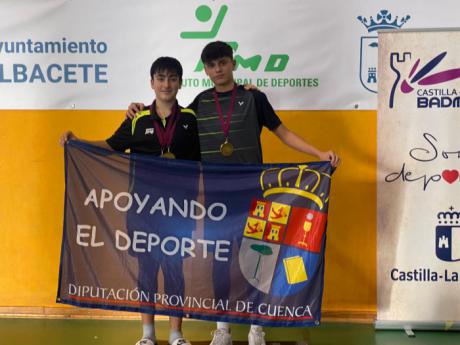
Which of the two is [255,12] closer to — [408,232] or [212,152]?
[212,152]

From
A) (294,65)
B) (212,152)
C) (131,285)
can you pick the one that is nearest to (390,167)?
(294,65)

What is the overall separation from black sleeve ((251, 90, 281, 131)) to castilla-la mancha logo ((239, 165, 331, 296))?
10.6 inches

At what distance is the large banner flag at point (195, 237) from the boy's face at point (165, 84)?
306 millimetres

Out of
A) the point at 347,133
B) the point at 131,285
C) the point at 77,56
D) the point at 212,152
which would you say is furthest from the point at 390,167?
the point at 77,56

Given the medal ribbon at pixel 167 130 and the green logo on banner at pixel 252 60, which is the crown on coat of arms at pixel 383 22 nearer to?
the green logo on banner at pixel 252 60

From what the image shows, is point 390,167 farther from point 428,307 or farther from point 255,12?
point 255,12

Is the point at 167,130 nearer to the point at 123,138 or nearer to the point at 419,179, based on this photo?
the point at 123,138

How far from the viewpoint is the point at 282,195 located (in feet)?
10.3

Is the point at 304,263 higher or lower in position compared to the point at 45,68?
lower

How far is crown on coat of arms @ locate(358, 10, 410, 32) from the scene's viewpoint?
Answer: 3758 millimetres

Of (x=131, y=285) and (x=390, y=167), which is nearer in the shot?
(x=131, y=285)

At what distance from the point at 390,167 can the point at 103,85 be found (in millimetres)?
1726

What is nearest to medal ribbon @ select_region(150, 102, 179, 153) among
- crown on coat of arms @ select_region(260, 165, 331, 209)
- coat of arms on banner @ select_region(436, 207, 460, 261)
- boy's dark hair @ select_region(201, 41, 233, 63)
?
boy's dark hair @ select_region(201, 41, 233, 63)

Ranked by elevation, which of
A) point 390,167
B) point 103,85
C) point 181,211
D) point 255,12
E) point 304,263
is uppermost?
point 255,12
